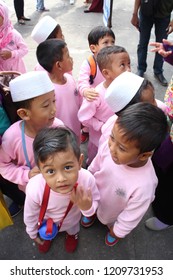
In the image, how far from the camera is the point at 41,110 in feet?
4.94

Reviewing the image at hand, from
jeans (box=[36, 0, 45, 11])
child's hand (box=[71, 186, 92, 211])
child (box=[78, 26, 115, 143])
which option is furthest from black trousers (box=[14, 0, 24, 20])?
child's hand (box=[71, 186, 92, 211])

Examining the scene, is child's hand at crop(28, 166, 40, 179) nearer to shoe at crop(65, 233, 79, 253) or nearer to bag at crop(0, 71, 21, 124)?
bag at crop(0, 71, 21, 124)

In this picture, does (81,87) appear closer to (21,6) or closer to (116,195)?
(116,195)

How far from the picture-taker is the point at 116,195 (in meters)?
1.47

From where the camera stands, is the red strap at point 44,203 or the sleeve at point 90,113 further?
the sleeve at point 90,113

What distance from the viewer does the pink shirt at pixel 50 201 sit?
1357 millimetres

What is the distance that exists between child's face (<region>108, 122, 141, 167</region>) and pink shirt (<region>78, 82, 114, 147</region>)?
0.66 metres

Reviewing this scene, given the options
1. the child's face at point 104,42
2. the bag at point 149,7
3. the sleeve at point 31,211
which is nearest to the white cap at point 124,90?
the sleeve at point 31,211

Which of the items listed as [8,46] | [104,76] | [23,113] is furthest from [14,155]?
[8,46]

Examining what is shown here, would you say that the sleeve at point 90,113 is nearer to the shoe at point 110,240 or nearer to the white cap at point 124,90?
the white cap at point 124,90

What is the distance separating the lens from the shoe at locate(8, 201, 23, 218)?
210 centimetres

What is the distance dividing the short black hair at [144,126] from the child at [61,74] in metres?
0.89
